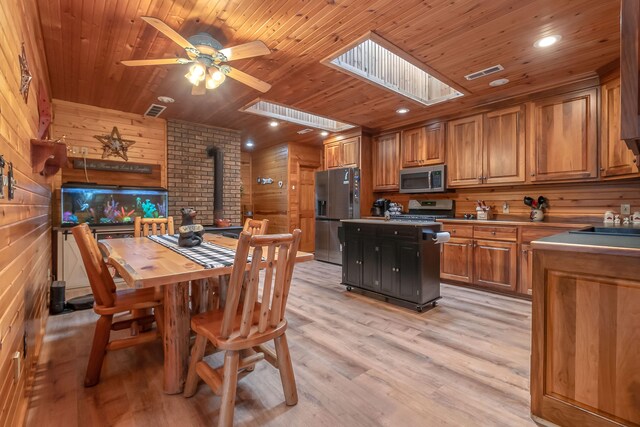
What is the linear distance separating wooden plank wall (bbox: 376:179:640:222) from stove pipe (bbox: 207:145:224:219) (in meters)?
3.73

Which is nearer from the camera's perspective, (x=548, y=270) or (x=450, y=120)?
(x=548, y=270)

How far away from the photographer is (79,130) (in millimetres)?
4188

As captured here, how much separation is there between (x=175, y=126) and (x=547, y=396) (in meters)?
5.33

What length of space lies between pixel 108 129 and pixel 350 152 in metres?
3.77

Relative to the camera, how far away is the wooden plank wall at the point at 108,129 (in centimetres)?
409

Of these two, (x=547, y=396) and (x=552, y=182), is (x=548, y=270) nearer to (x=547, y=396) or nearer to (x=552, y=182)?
(x=547, y=396)

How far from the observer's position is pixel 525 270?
3.46 meters

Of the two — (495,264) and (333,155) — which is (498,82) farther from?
(333,155)

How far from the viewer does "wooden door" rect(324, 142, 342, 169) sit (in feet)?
18.8

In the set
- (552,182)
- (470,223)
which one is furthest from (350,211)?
(552,182)

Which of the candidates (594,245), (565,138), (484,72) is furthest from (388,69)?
(594,245)

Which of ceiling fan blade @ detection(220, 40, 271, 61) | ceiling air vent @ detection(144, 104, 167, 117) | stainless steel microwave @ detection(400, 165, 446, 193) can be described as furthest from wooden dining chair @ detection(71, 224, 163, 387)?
stainless steel microwave @ detection(400, 165, 446, 193)

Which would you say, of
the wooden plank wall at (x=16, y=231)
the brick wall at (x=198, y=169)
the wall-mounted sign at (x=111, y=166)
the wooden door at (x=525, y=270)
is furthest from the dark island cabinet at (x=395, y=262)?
the wall-mounted sign at (x=111, y=166)

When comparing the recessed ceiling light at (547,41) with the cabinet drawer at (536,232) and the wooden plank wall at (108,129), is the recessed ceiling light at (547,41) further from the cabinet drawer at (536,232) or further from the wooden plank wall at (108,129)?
the wooden plank wall at (108,129)
